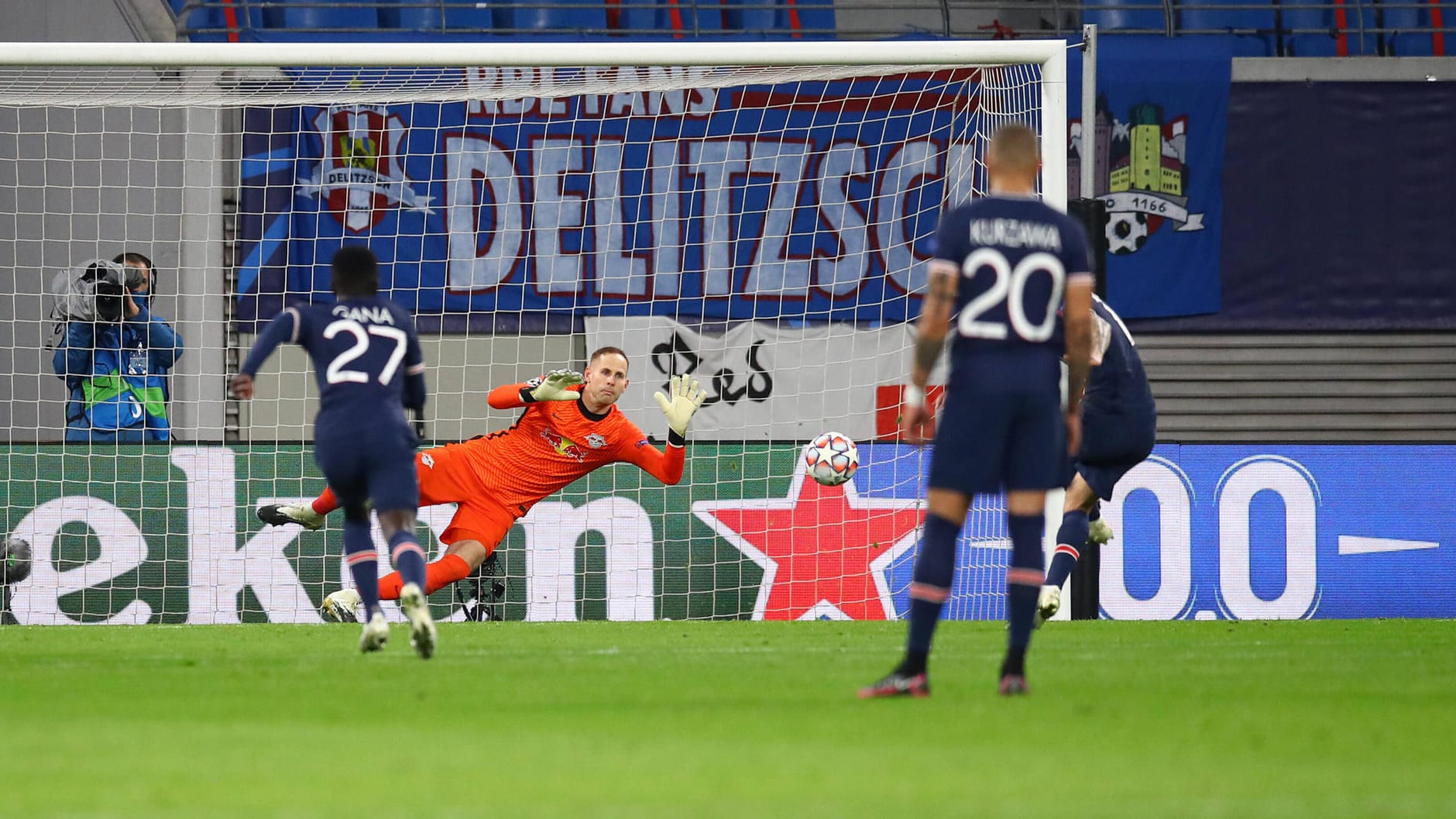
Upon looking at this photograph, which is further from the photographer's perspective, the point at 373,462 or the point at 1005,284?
the point at 373,462

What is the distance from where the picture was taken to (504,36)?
15367 mm

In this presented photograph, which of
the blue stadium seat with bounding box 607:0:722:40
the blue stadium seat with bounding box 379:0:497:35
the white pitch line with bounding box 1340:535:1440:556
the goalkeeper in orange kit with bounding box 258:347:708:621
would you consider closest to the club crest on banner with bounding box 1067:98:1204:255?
the blue stadium seat with bounding box 607:0:722:40

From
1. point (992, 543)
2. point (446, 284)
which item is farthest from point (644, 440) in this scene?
→ point (446, 284)

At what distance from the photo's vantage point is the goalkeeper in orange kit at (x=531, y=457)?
31.4 feet

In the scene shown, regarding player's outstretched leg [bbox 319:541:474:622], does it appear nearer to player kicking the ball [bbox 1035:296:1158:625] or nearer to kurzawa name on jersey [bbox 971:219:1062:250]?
player kicking the ball [bbox 1035:296:1158:625]

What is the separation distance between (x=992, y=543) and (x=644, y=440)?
243 centimetres

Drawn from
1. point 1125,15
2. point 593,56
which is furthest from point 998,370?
point 1125,15

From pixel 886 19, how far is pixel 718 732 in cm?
1215

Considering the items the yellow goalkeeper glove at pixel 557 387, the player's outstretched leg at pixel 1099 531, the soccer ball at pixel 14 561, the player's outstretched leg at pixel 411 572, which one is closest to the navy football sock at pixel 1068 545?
the player's outstretched leg at pixel 1099 531

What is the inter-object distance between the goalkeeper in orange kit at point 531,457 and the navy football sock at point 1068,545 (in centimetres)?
203

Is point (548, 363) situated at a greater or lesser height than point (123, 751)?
greater

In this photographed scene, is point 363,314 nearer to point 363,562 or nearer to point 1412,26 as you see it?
point 363,562

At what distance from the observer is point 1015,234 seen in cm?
530

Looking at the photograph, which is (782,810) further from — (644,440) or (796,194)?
(796,194)
